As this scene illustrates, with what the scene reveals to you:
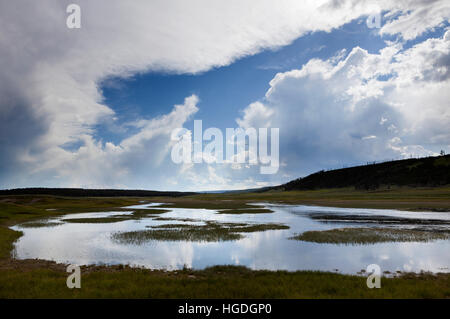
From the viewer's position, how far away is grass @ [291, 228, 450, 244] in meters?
31.4

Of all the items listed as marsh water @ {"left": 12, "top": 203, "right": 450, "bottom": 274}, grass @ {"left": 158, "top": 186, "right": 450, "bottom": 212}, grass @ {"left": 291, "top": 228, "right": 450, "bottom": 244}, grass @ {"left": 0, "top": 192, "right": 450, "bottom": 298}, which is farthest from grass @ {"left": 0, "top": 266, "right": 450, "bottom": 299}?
grass @ {"left": 158, "top": 186, "right": 450, "bottom": 212}

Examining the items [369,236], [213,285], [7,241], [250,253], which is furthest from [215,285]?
[7,241]

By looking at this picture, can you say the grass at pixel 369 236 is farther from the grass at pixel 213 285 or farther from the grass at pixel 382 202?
the grass at pixel 382 202

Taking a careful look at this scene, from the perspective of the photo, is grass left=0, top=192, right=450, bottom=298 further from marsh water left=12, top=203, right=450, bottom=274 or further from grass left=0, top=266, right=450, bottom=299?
marsh water left=12, top=203, right=450, bottom=274

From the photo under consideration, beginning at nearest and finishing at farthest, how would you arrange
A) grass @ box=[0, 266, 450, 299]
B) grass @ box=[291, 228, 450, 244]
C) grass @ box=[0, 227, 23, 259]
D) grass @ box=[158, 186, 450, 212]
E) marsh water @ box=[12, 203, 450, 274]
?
grass @ box=[0, 266, 450, 299], marsh water @ box=[12, 203, 450, 274], grass @ box=[0, 227, 23, 259], grass @ box=[291, 228, 450, 244], grass @ box=[158, 186, 450, 212]

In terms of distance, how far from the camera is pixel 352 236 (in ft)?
111

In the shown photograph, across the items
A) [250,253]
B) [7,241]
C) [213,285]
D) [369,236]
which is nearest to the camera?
[213,285]

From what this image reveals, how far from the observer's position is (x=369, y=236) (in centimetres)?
3375

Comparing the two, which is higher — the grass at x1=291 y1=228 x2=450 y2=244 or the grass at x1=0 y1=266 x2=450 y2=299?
the grass at x1=0 y1=266 x2=450 y2=299

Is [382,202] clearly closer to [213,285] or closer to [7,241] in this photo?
[213,285]

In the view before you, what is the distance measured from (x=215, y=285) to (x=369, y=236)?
2548 centimetres

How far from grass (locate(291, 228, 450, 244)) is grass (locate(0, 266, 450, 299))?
1349 centimetres
